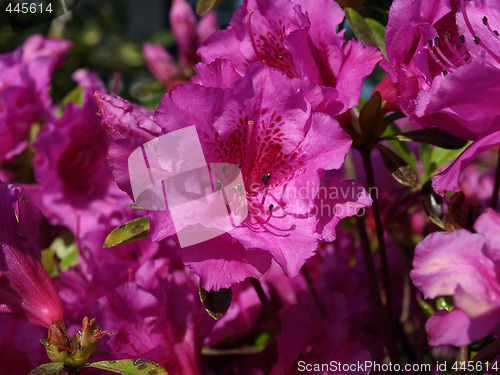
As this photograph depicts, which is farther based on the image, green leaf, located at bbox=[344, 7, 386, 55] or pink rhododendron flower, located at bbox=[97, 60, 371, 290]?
green leaf, located at bbox=[344, 7, 386, 55]

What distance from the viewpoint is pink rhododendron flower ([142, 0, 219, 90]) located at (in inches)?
79.3

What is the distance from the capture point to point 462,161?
607 mm

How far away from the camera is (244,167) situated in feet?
2.52

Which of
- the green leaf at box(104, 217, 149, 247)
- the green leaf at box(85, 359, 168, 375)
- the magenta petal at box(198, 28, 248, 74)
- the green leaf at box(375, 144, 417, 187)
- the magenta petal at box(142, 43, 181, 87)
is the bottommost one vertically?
the magenta petal at box(142, 43, 181, 87)

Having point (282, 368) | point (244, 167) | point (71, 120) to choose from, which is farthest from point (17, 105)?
point (282, 368)

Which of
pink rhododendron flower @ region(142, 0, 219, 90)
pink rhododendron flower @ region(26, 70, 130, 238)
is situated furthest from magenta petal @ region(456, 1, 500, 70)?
pink rhododendron flower @ region(142, 0, 219, 90)

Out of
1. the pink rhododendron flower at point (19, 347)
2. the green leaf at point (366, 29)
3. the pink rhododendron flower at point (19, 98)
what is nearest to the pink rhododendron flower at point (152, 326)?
the pink rhododendron flower at point (19, 347)

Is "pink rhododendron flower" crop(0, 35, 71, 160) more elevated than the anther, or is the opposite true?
the anther

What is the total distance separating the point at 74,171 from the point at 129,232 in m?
0.64

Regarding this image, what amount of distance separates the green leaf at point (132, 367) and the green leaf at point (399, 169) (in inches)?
14.8

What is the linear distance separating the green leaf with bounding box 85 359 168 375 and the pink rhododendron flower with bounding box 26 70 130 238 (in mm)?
501

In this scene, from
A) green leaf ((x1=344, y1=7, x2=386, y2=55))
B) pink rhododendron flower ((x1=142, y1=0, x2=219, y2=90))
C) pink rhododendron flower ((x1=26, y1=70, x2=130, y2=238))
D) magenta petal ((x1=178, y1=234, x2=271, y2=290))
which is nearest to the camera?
magenta petal ((x1=178, y1=234, x2=271, y2=290))

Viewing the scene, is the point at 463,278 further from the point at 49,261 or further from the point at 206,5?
the point at 49,261

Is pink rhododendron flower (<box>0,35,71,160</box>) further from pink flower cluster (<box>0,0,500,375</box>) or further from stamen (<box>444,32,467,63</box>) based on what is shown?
stamen (<box>444,32,467,63</box>)
